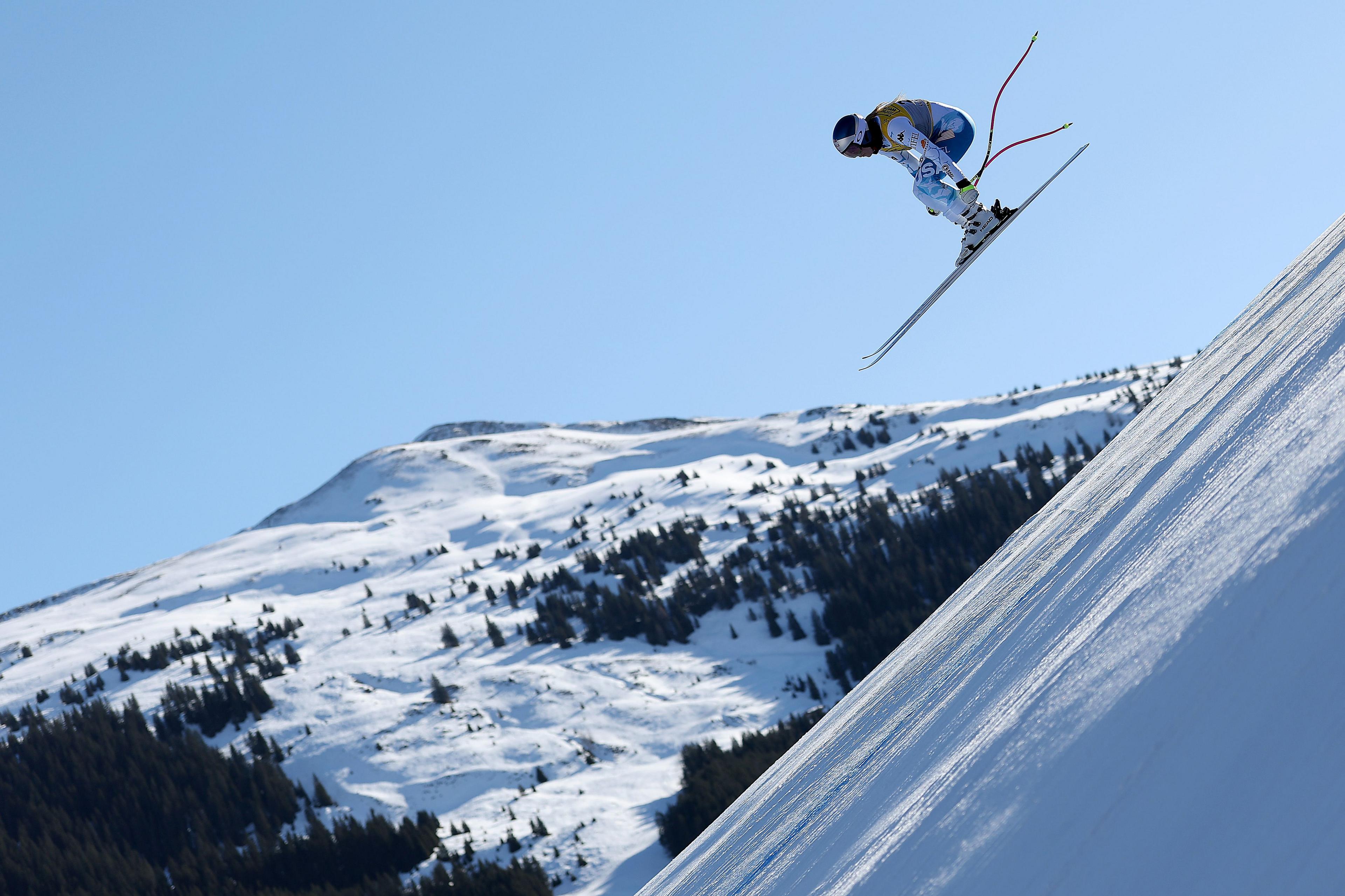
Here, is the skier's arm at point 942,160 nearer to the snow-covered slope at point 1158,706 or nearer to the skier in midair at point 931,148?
the skier in midair at point 931,148

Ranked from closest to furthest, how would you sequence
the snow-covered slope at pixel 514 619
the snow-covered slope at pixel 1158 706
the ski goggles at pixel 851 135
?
1. the snow-covered slope at pixel 1158 706
2. the ski goggles at pixel 851 135
3. the snow-covered slope at pixel 514 619

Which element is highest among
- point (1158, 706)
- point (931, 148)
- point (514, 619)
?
point (931, 148)

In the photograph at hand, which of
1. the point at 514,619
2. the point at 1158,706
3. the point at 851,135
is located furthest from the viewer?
the point at 514,619

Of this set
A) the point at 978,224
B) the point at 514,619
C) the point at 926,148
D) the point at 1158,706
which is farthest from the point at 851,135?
the point at 514,619

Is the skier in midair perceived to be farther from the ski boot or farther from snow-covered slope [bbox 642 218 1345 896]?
snow-covered slope [bbox 642 218 1345 896]

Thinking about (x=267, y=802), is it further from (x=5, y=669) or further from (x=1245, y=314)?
(x=1245, y=314)

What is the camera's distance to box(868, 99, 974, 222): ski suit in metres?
8.58

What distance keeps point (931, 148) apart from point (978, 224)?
85 centimetres

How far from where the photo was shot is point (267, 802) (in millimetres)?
25859

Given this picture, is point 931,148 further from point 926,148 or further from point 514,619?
point 514,619

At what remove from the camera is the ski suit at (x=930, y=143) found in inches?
338

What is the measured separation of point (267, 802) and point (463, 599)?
528 inches

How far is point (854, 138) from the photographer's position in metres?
8.52

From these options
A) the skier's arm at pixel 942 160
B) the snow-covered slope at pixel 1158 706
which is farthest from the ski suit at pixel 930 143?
the snow-covered slope at pixel 1158 706
